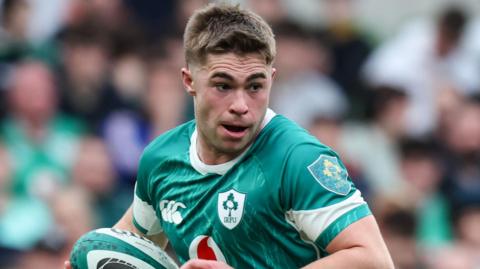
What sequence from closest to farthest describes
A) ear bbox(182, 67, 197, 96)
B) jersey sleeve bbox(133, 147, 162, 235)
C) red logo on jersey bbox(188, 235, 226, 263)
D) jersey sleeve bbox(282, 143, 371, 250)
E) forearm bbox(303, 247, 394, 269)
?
forearm bbox(303, 247, 394, 269)
jersey sleeve bbox(282, 143, 371, 250)
red logo on jersey bbox(188, 235, 226, 263)
ear bbox(182, 67, 197, 96)
jersey sleeve bbox(133, 147, 162, 235)

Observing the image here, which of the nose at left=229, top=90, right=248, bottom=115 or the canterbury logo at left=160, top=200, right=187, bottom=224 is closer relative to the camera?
the nose at left=229, top=90, right=248, bottom=115

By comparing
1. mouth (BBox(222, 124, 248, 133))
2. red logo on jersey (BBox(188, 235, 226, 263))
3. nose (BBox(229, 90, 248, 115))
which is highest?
nose (BBox(229, 90, 248, 115))

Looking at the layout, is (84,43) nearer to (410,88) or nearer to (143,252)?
(410,88)

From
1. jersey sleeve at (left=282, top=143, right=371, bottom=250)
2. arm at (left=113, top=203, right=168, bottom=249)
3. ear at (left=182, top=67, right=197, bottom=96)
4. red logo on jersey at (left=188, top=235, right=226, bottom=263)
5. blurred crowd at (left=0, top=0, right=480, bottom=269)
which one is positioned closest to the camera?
jersey sleeve at (left=282, top=143, right=371, bottom=250)

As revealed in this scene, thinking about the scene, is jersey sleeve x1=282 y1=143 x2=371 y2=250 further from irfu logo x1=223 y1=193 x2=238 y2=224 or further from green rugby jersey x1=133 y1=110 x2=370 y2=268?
irfu logo x1=223 y1=193 x2=238 y2=224

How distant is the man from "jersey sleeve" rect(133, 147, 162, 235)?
277mm

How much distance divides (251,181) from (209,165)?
12.3 inches

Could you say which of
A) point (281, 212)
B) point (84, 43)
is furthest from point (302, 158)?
point (84, 43)

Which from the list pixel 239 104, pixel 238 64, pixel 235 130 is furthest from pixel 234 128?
pixel 238 64

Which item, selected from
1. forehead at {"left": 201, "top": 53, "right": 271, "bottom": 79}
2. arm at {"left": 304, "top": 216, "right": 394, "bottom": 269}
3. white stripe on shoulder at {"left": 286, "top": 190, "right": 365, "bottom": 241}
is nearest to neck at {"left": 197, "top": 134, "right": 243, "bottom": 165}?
→ forehead at {"left": 201, "top": 53, "right": 271, "bottom": 79}

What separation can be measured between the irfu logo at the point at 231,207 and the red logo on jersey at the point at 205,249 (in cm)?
13

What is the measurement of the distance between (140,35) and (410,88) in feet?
7.86

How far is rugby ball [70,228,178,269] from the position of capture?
473 centimetres

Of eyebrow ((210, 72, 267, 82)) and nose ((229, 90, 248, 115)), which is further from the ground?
eyebrow ((210, 72, 267, 82))
